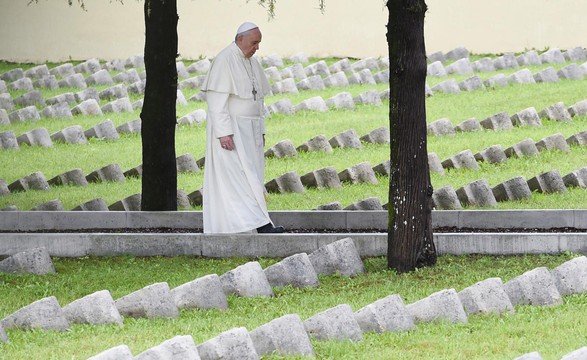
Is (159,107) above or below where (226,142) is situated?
above

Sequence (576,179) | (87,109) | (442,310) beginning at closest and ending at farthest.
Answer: (442,310)
(576,179)
(87,109)

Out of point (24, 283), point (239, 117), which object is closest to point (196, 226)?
point (239, 117)

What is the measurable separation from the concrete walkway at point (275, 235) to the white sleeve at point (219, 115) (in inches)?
40.0

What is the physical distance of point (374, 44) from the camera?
29.4 metres

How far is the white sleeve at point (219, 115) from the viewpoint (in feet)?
45.3

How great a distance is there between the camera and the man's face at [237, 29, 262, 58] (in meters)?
13.9

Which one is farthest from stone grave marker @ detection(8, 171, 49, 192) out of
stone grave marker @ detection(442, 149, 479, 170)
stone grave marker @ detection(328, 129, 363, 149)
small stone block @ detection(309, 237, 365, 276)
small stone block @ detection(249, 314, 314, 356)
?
small stone block @ detection(249, 314, 314, 356)

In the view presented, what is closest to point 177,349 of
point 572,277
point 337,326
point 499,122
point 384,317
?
point 337,326

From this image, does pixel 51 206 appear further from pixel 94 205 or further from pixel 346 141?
pixel 346 141

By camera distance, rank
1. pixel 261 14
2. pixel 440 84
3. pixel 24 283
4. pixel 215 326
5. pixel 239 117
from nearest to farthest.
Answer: pixel 215 326
pixel 24 283
pixel 239 117
pixel 440 84
pixel 261 14

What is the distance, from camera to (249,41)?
13898 millimetres

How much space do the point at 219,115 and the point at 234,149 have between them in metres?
0.36

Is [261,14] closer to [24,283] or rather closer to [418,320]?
[24,283]

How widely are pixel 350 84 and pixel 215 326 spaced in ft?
56.7
